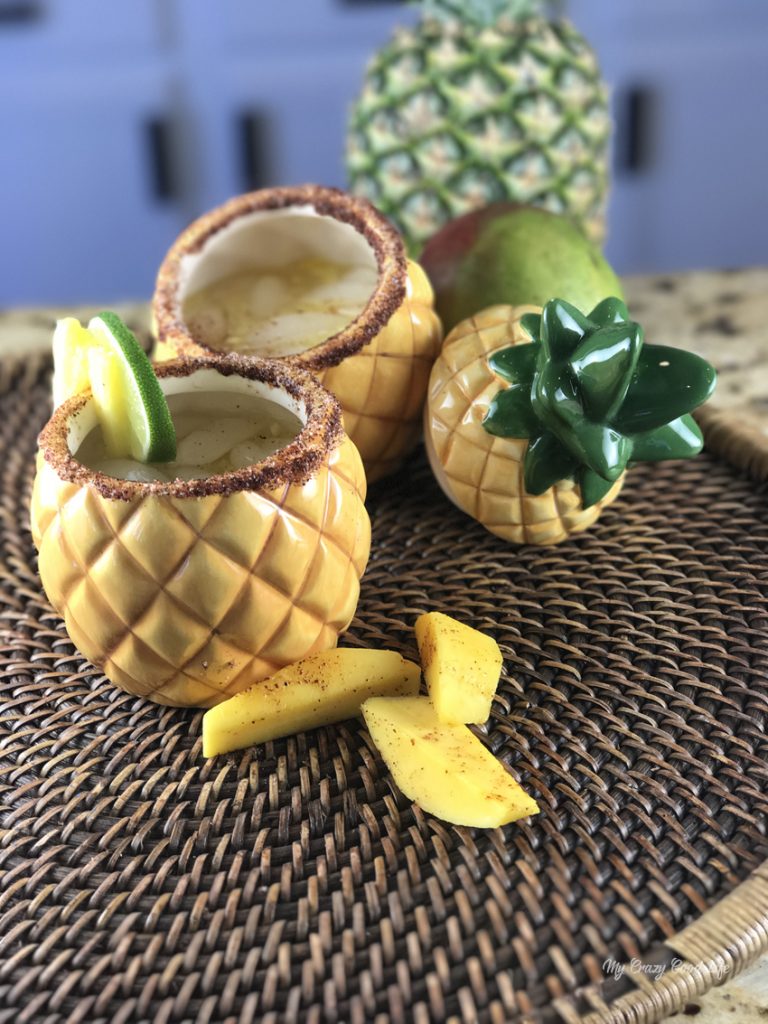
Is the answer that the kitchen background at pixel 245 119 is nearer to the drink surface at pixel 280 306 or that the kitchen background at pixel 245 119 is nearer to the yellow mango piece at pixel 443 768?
the drink surface at pixel 280 306

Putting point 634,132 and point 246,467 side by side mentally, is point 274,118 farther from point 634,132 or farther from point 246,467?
point 246,467

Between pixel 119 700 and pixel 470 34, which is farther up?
pixel 470 34

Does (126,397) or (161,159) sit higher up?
(126,397)

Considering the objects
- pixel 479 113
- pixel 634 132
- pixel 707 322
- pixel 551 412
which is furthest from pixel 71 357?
pixel 634 132

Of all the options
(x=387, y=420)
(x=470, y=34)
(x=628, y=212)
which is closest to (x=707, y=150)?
(x=628, y=212)

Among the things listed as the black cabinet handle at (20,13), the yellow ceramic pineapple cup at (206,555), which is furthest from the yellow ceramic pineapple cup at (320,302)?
the black cabinet handle at (20,13)

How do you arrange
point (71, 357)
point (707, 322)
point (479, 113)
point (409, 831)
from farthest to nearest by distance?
point (707, 322), point (479, 113), point (71, 357), point (409, 831)

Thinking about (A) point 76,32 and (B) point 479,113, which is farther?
(A) point 76,32

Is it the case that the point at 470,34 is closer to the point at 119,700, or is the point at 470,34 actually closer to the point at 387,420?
the point at 387,420
